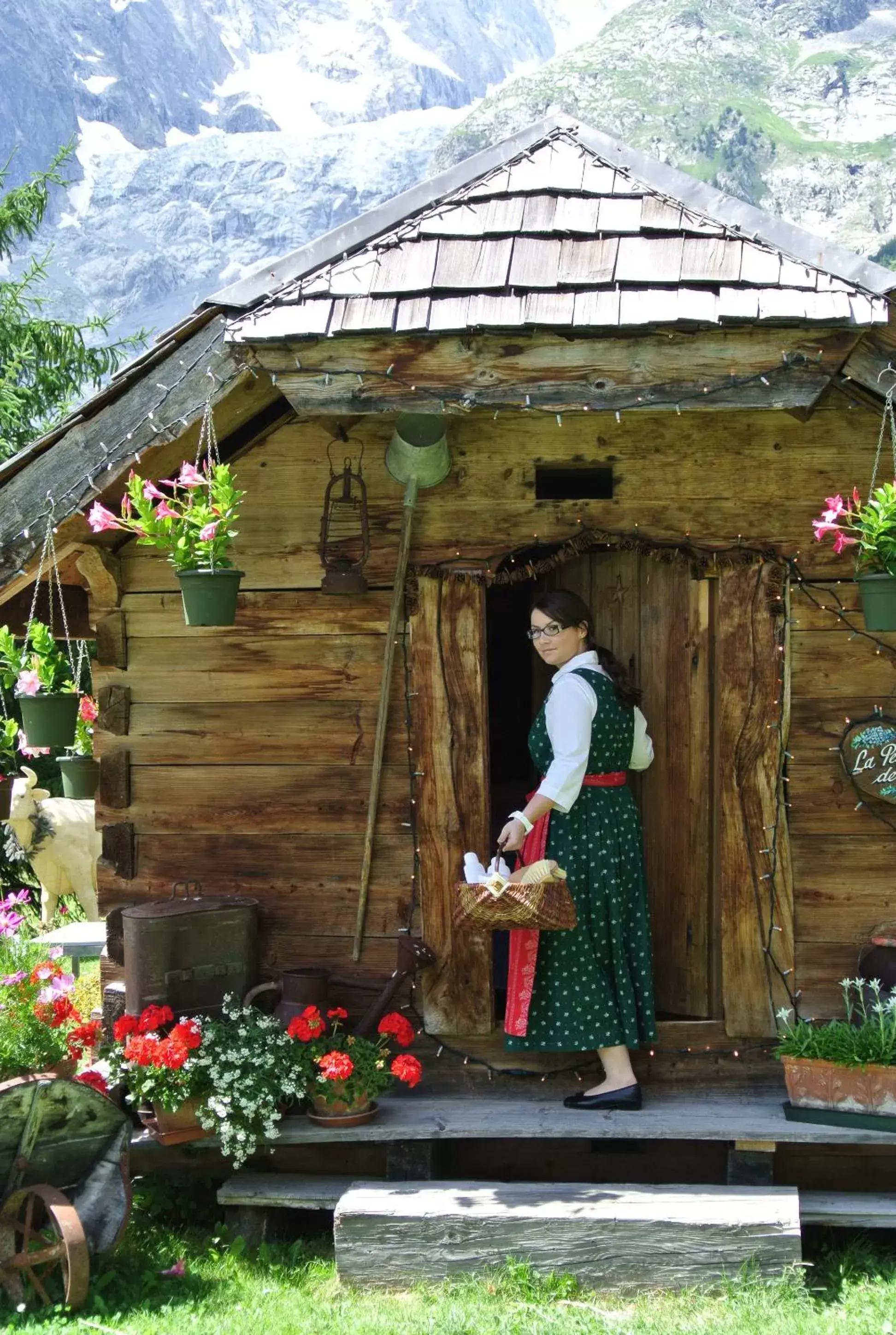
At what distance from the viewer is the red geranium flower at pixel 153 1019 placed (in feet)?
17.3

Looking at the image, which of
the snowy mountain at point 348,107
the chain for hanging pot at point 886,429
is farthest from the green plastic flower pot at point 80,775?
the snowy mountain at point 348,107

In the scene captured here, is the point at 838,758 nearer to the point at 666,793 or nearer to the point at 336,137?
the point at 666,793

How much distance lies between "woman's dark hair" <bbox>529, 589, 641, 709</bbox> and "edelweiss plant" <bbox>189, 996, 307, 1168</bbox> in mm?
1803

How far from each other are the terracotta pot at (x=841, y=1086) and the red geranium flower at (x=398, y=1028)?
1.37 metres

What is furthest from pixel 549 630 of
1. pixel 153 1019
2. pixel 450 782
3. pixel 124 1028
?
pixel 124 1028

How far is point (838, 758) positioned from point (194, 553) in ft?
8.30

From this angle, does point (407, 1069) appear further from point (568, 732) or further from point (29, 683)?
point (29, 683)

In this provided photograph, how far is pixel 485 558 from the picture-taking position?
18.5 feet

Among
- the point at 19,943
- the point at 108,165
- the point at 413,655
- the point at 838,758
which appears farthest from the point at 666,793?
the point at 108,165

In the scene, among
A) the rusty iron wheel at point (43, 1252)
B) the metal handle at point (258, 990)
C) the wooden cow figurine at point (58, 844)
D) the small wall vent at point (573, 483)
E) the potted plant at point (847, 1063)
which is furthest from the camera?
the wooden cow figurine at point (58, 844)

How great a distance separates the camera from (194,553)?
5.10 m

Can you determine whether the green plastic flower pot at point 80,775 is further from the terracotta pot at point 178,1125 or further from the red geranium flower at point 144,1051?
the terracotta pot at point 178,1125

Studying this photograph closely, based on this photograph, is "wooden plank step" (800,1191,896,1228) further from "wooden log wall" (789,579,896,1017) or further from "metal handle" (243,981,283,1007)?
"metal handle" (243,981,283,1007)

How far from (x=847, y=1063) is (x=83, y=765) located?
356 centimetres
